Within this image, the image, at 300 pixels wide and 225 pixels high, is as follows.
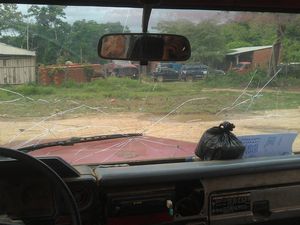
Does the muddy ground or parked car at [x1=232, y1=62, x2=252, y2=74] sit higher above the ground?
parked car at [x1=232, y1=62, x2=252, y2=74]

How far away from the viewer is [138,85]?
11.3 ft

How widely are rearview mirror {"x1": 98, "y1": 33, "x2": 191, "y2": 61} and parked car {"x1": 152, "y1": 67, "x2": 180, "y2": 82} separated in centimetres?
31

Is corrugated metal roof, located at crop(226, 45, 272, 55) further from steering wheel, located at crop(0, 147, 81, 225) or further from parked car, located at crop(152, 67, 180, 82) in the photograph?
steering wheel, located at crop(0, 147, 81, 225)

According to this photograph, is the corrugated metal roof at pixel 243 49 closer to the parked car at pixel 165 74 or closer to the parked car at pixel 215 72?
the parked car at pixel 215 72

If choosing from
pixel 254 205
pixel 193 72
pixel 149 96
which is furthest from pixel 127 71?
pixel 254 205

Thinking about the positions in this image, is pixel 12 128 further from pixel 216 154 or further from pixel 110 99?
pixel 216 154

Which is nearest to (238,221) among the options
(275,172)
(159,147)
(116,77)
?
(275,172)

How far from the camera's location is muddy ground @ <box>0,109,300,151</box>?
10.7 ft

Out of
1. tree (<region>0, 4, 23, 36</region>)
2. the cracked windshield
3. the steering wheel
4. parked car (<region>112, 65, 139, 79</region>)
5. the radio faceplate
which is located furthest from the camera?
the radio faceplate

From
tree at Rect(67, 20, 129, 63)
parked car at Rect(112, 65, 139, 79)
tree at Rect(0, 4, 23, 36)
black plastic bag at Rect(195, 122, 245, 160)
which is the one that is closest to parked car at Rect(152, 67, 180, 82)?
parked car at Rect(112, 65, 139, 79)

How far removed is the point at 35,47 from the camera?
316 cm

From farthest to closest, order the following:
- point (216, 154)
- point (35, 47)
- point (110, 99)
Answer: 1. point (216, 154)
2. point (110, 99)
3. point (35, 47)

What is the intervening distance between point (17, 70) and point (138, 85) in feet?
2.64

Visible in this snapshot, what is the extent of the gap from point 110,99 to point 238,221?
49.9 inches
